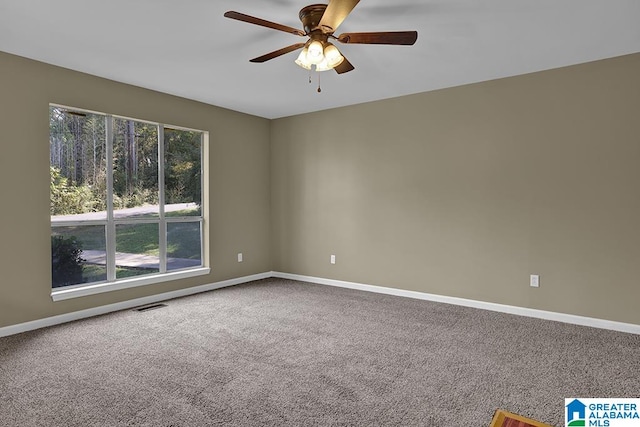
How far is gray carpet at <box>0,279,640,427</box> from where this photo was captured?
210cm

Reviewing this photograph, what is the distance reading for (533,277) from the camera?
150 inches

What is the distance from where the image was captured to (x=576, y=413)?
2100 mm

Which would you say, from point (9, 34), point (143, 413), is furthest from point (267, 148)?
point (143, 413)

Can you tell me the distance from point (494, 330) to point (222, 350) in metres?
2.43

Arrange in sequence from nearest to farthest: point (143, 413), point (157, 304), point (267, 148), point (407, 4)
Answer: point (143, 413) < point (407, 4) < point (157, 304) < point (267, 148)

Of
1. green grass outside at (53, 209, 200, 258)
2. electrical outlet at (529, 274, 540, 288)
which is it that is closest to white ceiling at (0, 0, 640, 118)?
green grass outside at (53, 209, 200, 258)

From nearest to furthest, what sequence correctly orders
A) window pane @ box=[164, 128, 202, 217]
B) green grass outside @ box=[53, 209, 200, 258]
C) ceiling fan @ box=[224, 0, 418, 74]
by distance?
ceiling fan @ box=[224, 0, 418, 74], green grass outside @ box=[53, 209, 200, 258], window pane @ box=[164, 128, 202, 217]

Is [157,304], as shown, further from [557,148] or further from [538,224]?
[557,148]

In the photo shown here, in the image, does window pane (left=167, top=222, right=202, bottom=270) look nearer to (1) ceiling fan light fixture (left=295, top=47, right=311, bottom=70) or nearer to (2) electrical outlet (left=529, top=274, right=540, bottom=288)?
(1) ceiling fan light fixture (left=295, top=47, right=311, bottom=70)

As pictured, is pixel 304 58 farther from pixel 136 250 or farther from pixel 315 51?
pixel 136 250

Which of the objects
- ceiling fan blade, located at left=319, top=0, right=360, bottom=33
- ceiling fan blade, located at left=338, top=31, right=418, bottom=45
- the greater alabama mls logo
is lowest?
the greater alabama mls logo

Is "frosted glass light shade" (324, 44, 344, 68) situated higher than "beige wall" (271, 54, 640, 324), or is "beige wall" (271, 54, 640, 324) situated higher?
"frosted glass light shade" (324, 44, 344, 68)

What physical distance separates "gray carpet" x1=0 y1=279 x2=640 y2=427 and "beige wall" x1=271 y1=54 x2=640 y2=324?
530mm

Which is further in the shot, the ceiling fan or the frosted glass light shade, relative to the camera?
the frosted glass light shade
